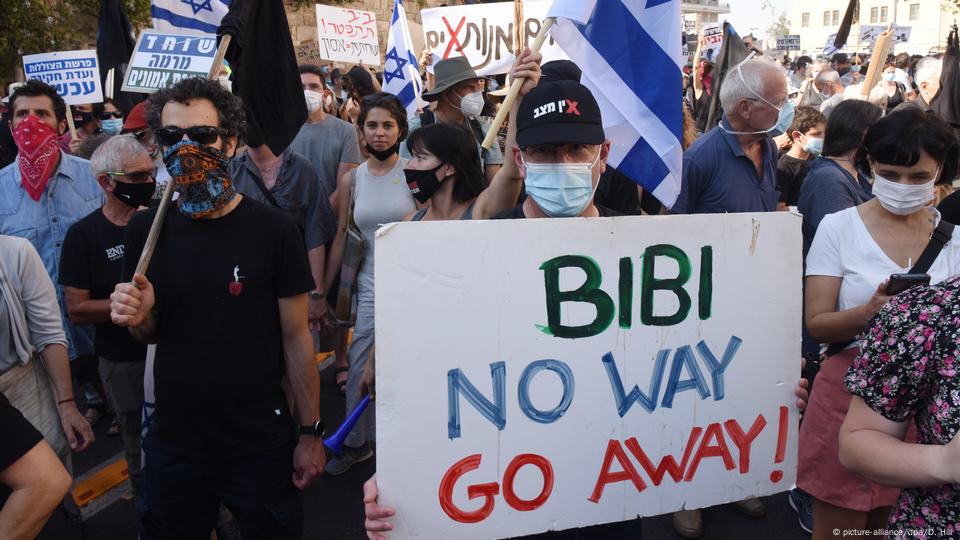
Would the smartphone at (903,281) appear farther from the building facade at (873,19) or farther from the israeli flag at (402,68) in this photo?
the building facade at (873,19)

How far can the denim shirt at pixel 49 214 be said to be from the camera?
4.31m

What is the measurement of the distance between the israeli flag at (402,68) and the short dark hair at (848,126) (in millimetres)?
4049

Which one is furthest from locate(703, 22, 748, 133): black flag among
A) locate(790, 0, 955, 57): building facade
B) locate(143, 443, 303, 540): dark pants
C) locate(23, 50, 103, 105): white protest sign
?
locate(790, 0, 955, 57): building facade

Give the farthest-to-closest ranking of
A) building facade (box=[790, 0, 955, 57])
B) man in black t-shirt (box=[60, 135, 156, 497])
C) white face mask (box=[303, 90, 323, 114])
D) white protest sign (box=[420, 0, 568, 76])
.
Answer: building facade (box=[790, 0, 955, 57])
white protest sign (box=[420, 0, 568, 76])
white face mask (box=[303, 90, 323, 114])
man in black t-shirt (box=[60, 135, 156, 497])

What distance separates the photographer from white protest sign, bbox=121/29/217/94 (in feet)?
18.4

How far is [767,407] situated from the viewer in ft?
7.16

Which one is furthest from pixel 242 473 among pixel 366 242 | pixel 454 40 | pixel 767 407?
pixel 454 40

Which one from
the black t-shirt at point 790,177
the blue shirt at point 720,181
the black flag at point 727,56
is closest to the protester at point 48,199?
the blue shirt at point 720,181

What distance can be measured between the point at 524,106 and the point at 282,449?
1430mm

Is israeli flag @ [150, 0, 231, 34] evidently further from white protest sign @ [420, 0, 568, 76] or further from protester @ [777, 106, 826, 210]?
protester @ [777, 106, 826, 210]

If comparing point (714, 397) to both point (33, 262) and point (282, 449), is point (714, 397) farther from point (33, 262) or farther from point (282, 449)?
point (33, 262)

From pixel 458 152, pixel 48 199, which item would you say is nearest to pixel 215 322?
pixel 458 152

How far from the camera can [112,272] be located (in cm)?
359

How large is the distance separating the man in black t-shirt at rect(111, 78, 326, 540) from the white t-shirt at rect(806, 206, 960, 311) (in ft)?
6.06
